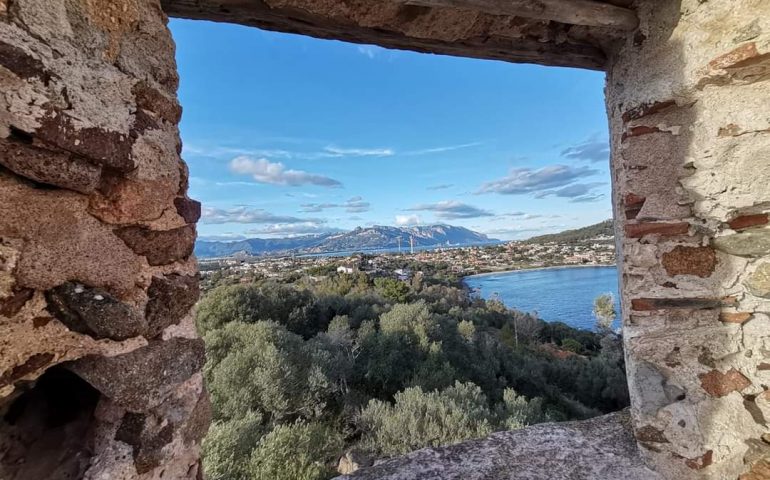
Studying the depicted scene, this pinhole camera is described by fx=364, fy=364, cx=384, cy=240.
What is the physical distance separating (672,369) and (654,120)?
0.99m

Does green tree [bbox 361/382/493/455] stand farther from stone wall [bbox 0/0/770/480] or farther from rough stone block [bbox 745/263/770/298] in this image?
rough stone block [bbox 745/263/770/298]

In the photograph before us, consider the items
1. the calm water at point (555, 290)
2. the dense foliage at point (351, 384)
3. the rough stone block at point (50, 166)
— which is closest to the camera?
the rough stone block at point (50, 166)

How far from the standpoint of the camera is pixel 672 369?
1.43 metres

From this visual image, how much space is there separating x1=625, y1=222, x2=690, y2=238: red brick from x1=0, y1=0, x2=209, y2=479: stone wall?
165 centimetres

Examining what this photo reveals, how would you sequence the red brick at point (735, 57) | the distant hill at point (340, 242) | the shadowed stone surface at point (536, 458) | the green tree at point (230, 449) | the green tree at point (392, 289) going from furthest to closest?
the distant hill at point (340, 242) → the green tree at point (392, 289) → the green tree at point (230, 449) → the shadowed stone surface at point (536, 458) → the red brick at point (735, 57)

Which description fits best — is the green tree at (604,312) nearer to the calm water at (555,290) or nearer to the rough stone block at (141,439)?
the calm water at (555,290)

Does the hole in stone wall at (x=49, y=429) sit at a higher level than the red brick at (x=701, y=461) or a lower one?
higher

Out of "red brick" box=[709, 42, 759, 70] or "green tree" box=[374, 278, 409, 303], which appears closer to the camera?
"red brick" box=[709, 42, 759, 70]

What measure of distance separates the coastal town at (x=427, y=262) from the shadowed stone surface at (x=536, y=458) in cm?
1291

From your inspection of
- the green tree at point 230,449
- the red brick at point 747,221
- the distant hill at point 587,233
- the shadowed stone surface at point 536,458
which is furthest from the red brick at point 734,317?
the distant hill at point 587,233

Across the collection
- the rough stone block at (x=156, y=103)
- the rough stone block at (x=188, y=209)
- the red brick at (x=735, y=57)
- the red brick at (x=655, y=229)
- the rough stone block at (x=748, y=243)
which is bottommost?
the rough stone block at (x=748, y=243)

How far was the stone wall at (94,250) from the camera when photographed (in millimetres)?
A: 741

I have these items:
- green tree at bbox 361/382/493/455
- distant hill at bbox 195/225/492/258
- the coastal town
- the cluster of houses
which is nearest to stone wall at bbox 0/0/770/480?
green tree at bbox 361/382/493/455

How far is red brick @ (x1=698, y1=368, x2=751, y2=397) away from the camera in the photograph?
1316 mm
